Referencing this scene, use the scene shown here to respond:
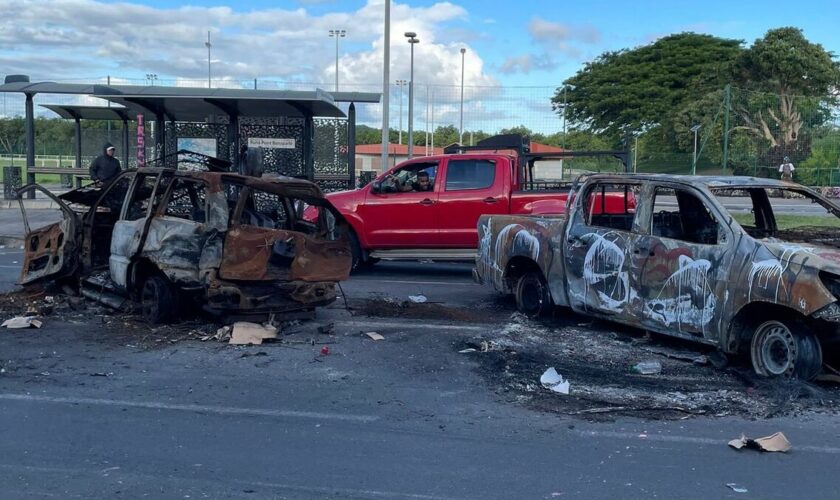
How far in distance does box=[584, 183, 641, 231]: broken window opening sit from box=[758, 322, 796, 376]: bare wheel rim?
6.65 feet

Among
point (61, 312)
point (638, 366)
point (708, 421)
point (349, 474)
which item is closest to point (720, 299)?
point (638, 366)

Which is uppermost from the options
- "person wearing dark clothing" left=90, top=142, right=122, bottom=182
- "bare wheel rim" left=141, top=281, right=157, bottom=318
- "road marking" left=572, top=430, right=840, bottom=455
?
"person wearing dark clothing" left=90, top=142, right=122, bottom=182

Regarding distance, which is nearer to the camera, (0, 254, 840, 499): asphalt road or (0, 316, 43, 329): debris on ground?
(0, 254, 840, 499): asphalt road

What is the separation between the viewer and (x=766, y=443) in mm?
5348

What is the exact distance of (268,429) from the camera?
5.71 meters

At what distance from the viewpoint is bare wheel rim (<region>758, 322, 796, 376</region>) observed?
6.51 metres

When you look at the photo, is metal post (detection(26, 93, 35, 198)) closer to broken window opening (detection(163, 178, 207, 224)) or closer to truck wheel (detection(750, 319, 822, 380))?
broken window opening (detection(163, 178, 207, 224))

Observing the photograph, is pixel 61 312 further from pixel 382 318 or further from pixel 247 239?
pixel 382 318

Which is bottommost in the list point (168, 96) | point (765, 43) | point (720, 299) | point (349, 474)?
point (349, 474)

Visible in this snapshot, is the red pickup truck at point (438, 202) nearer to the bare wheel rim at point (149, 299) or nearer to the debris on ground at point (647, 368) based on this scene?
the bare wheel rim at point (149, 299)

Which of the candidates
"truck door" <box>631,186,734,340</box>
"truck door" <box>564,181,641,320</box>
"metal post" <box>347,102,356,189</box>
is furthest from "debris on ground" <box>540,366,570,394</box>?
→ "metal post" <box>347,102,356,189</box>

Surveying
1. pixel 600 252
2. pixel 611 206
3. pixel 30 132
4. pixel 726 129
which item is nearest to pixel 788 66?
pixel 726 129

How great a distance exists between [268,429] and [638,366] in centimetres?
325

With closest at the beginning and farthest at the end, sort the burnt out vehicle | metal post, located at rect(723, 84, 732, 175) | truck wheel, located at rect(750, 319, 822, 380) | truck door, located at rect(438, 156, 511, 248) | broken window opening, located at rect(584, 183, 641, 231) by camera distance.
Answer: truck wheel, located at rect(750, 319, 822, 380) → the burnt out vehicle → broken window opening, located at rect(584, 183, 641, 231) → truck door, located at rect(438, 156, 511, 248) → metal post, located at rect(723, 84, 732, 175)
